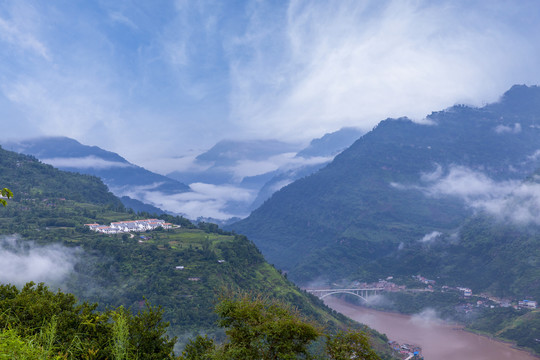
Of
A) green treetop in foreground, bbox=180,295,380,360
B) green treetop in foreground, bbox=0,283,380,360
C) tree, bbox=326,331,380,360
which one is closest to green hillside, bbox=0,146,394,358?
green treetop in foreground, bbox=0,283,380,360

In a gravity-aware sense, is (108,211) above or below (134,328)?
above

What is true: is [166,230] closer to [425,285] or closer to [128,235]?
[128,235]

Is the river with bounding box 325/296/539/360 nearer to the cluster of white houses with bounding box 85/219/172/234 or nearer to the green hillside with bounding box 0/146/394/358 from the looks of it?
the green hillside with bounding box 0/146/394/358

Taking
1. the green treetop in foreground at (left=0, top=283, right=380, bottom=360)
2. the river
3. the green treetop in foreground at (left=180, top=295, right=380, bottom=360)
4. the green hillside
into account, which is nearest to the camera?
the green treetop in foreground at (left=0, top=283, right=380, bottom=360)

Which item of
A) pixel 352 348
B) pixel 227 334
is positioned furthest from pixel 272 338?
pixel 352 348

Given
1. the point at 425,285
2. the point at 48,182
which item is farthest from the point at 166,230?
the point at 425,285

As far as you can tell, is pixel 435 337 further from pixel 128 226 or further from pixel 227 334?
pixel 227 334
